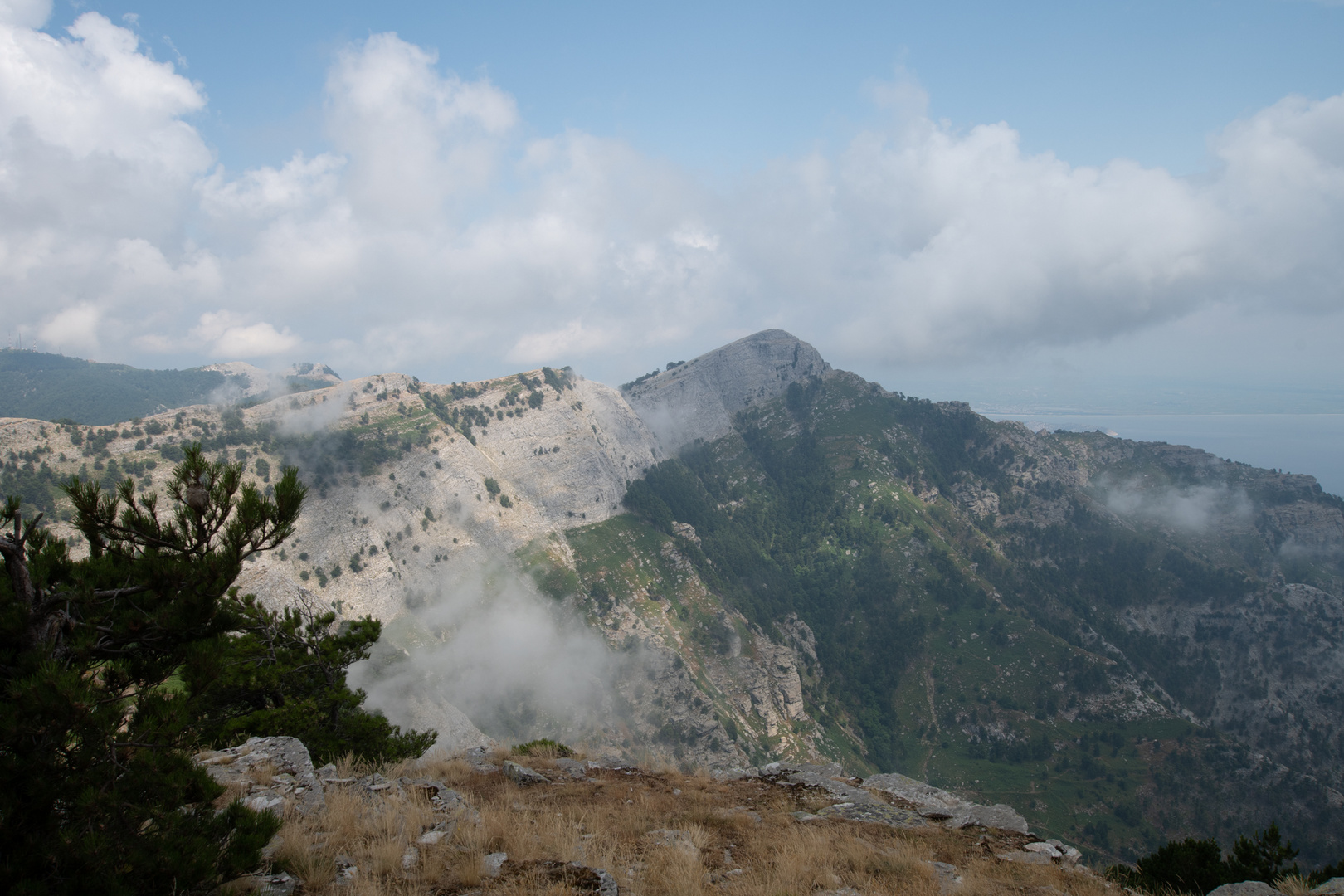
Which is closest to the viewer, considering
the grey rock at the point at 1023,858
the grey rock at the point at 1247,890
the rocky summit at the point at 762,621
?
the grey rock at the point at 1247,890

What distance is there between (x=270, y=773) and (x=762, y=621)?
157m

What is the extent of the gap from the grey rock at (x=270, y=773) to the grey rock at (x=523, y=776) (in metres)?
4.88

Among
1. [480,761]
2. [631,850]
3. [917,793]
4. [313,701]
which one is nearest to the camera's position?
[631,850]

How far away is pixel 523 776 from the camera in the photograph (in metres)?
14.9

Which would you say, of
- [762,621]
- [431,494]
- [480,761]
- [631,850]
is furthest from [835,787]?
[762,621]

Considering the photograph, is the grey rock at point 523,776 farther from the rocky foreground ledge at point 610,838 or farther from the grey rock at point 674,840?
the grey rock at point 674,840

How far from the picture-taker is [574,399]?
185 metres

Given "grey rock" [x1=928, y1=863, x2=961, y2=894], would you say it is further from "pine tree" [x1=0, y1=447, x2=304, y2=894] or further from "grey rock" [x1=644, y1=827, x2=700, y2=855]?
"pine tree" [x1=0, y1=447, x2=304, y2=894]

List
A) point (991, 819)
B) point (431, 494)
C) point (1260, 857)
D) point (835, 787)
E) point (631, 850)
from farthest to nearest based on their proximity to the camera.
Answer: point (431, 494) < point (1260, 857) < point (835, 787) < point (991, 819) < point (631, 850)

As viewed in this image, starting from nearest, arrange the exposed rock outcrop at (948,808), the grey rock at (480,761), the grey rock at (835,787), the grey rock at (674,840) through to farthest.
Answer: the grey rock at (674,840)
the exposed rock outcrop at (948,808)
the grey rock at (835,787)
the grey rock at (480,761)

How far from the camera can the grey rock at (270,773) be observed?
10.1m

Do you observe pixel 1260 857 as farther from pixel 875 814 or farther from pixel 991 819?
pixel 875 814

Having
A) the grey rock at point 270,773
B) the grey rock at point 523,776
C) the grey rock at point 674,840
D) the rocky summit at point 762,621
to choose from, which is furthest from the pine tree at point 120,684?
the rocky summit at point 762,621

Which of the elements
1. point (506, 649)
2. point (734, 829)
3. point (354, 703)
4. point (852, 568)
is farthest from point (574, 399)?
point (734, 829)
